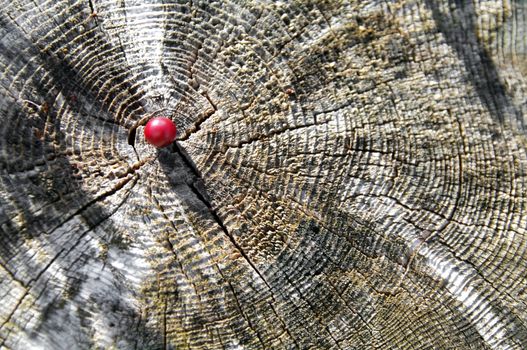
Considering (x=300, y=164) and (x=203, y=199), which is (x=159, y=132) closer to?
Result: (x=203, y=199)

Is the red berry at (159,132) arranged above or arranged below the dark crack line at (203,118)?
above

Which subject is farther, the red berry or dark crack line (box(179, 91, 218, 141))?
dark crack line (box(179, 91, 218, 141))

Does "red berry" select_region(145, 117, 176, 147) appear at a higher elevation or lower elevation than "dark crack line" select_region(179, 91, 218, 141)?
higher

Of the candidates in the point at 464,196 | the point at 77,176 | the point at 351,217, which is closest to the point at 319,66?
the point at 351,217

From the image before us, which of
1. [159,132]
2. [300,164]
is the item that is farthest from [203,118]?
[300,164]

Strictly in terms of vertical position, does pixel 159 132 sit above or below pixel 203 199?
above
